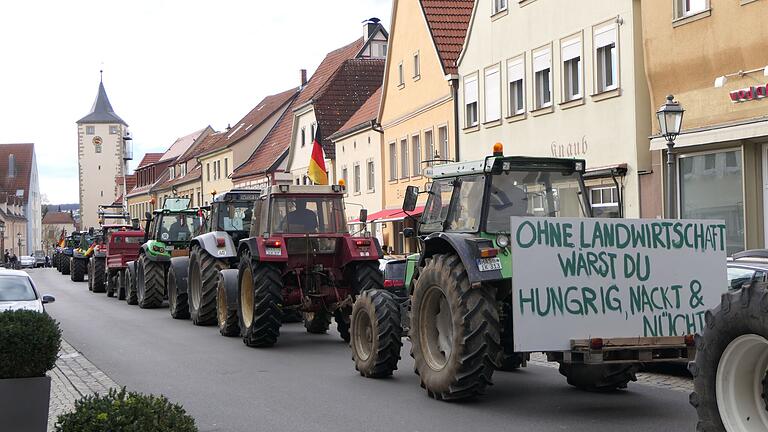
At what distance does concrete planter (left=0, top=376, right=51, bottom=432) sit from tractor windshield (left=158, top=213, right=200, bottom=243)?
1897 cm

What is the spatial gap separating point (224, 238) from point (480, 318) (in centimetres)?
1061

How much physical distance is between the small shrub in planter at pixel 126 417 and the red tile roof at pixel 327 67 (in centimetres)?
4648

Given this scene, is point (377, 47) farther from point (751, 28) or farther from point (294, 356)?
point (294, 356)

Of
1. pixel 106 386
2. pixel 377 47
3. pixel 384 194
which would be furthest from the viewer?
pixel 377 47

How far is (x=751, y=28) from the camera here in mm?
18984

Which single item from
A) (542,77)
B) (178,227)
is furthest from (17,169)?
(542,77)

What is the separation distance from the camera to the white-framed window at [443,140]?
3406 centimetres

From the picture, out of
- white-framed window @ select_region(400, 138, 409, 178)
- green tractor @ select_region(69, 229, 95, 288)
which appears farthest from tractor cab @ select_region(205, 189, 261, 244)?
green tractor @ select_region(69, 229, 95, 288)

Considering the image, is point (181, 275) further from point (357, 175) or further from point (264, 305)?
point (357, 175)

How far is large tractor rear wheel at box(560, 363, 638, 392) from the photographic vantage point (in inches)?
417

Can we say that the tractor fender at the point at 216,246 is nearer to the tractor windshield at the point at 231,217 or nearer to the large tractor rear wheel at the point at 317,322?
the tractor windshield at the point at 231,217

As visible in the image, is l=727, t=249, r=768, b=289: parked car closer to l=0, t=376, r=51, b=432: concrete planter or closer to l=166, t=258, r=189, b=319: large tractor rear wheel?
l=0, t=376, r=51, b=432: concrete planter

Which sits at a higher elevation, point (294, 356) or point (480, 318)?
point (480, 318)

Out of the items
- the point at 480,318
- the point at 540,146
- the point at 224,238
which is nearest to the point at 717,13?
the point at 540,146
